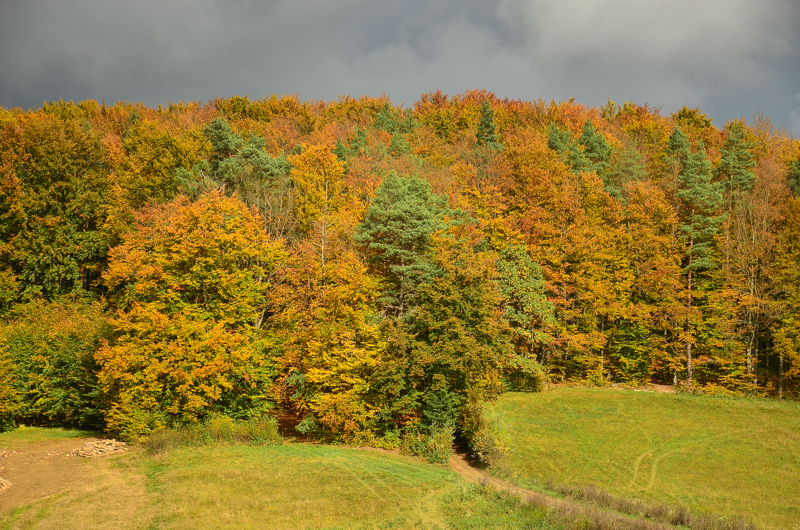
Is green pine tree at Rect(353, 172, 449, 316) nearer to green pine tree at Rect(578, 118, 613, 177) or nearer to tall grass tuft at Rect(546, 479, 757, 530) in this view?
tall grass tuft at Rect(546, 479, 757, 530)

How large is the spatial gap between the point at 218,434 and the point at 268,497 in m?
8.37

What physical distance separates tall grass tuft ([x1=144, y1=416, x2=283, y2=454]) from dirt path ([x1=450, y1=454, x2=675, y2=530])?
11.0 meters

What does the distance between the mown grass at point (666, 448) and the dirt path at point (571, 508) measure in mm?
1415

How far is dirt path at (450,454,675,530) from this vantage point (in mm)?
15477

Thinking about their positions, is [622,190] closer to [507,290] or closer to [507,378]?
[507,290]

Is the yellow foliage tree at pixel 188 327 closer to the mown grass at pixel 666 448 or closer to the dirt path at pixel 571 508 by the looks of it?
the dirt path at pixel 571 508

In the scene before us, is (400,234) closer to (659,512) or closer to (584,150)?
(659,512)

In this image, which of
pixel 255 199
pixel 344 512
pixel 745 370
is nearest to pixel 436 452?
pixel 344 512

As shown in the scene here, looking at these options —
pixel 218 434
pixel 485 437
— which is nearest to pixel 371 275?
pixel 485 437

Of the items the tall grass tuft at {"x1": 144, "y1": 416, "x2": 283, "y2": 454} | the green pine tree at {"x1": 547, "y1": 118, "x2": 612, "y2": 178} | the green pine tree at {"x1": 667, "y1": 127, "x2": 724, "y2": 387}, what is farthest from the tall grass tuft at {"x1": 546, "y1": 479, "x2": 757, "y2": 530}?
the green pine tree at {"x1": 547, "y1": 118, "x2": 612, "y2": 178}

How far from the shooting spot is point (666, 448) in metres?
27.1

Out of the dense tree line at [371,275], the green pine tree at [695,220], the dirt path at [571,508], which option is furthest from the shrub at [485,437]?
the green pine tree at [695,220]

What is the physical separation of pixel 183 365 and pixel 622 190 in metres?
45.1

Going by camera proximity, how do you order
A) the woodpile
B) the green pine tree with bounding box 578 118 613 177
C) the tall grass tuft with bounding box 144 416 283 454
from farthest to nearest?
the green pine tree with bounding box 578 118 613 177
the tall grass tuft with bounding box 144 416 283 454
the woodpile
